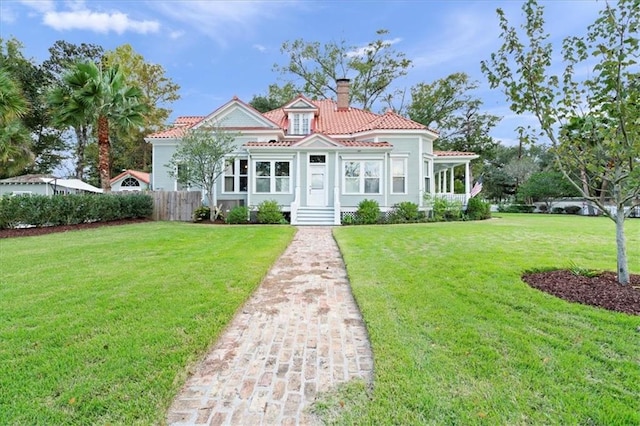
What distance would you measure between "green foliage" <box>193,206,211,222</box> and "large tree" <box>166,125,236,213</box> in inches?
17.2

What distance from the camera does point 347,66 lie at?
3095 cm

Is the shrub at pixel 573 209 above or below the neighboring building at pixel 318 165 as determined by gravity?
below

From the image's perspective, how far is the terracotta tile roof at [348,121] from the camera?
18203 mm

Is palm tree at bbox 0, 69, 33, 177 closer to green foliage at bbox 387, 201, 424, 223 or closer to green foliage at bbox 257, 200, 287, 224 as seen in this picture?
green foliage at bbox 257, 200, 287, 224

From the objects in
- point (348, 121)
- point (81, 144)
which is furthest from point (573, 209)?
point (81, 144)

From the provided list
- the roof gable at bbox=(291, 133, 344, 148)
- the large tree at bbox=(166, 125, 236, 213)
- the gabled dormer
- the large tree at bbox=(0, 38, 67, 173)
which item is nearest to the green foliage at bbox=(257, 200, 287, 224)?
the large tree at bbox=(166, 125, 236, 213)

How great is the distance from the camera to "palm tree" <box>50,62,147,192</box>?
14547mm

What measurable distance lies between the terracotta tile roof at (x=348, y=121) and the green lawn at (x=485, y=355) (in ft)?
44.3

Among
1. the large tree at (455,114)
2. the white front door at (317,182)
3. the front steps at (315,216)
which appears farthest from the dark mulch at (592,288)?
the large tree at (455,114)

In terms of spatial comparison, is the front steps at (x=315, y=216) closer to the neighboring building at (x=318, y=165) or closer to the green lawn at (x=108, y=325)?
the neighboring building at (x=318, y=165)

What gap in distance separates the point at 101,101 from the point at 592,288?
18.5m

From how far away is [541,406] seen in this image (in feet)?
7.64

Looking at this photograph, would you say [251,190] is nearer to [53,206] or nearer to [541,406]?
[53,206]

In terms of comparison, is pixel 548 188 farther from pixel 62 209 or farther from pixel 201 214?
pixel 62 209
